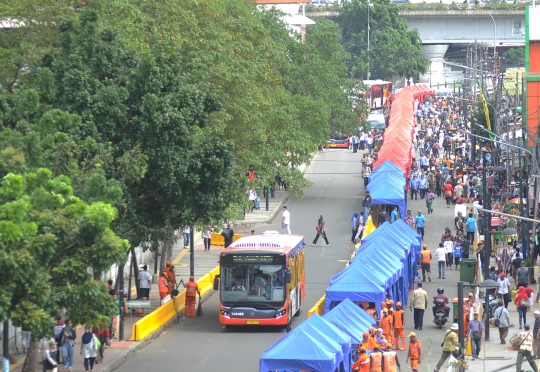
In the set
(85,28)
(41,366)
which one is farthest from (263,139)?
(41,366)

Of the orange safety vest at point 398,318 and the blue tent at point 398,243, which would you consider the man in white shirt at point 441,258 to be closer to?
the blue tent at point 398,243

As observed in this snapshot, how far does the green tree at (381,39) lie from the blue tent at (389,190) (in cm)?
6697

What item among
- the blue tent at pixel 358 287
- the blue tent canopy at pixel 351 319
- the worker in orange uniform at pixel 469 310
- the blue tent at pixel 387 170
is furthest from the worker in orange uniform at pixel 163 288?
the blue tent at pixel 387 170

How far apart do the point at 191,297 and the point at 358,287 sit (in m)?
6.38

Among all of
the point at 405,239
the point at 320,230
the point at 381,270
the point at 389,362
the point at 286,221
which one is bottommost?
the point at 389,362

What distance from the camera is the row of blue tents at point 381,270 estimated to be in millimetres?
29953

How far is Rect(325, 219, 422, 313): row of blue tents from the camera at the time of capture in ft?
98.3

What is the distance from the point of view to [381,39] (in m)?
120

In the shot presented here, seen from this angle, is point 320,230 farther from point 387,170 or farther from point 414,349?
point 414,349

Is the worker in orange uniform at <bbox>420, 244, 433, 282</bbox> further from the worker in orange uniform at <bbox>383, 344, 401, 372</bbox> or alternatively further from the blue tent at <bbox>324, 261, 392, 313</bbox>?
the worker in orange uniform at <bbox>383, 344, 401, 372</bbox>

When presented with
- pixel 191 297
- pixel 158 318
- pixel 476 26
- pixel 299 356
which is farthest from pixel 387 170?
pixel 476 26

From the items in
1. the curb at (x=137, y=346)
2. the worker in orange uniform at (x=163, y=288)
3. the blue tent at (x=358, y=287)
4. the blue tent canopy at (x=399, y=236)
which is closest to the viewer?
the curb at (x=137, y=346)

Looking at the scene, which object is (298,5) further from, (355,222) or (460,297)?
(460,297)

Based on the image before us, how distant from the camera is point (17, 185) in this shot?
20.1m
